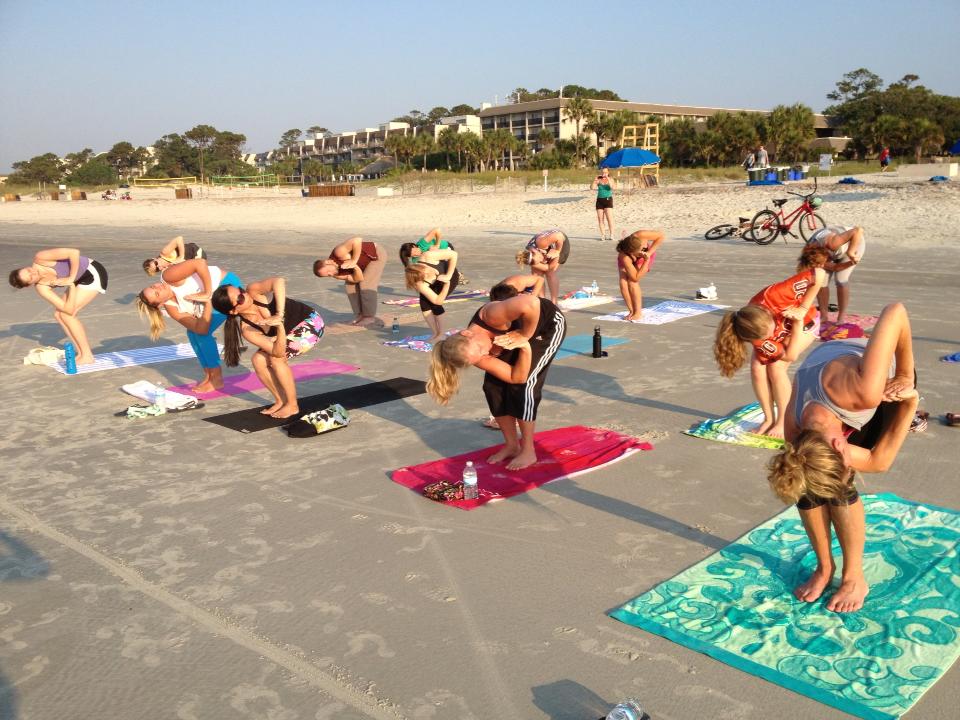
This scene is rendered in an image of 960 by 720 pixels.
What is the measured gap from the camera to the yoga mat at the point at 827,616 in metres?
3.22

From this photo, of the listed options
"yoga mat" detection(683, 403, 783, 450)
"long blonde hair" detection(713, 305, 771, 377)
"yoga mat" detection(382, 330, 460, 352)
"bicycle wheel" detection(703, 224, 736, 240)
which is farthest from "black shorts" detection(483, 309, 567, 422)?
"bicycle wheel" detection(703, 224, 736, 240)

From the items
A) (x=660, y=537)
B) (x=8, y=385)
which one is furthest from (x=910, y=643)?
(x=8, y=385)

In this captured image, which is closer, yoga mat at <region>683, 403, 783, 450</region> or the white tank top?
yoga mat at <region>683, 403, 783, 450</region>

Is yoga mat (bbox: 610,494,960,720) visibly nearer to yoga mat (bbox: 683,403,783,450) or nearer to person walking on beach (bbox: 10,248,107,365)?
yoga mat (bbox: 683,403,783,450)

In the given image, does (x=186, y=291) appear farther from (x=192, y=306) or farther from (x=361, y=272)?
(x=361, y=272)

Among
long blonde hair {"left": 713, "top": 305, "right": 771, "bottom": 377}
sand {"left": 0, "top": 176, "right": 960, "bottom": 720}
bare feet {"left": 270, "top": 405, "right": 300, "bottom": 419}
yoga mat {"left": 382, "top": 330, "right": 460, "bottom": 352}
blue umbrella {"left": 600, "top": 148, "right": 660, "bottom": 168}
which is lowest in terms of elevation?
sand {"left": 0, "top": 176, "right": 960, "bottom": 720}

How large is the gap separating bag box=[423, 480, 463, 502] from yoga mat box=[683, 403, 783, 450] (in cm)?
213

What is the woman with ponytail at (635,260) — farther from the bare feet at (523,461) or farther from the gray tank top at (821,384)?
the gray tank top at (821,384)

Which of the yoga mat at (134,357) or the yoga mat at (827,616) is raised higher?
the yoga mat at (134,357)

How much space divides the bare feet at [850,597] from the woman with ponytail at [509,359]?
2379mm

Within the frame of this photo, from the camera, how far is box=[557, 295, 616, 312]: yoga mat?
41.4ft

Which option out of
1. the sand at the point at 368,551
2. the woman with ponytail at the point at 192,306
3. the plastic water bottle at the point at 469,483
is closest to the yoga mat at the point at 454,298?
the sand at the point at 368,551

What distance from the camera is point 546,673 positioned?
11.1ft

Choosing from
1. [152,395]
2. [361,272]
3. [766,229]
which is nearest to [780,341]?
[152,395]
